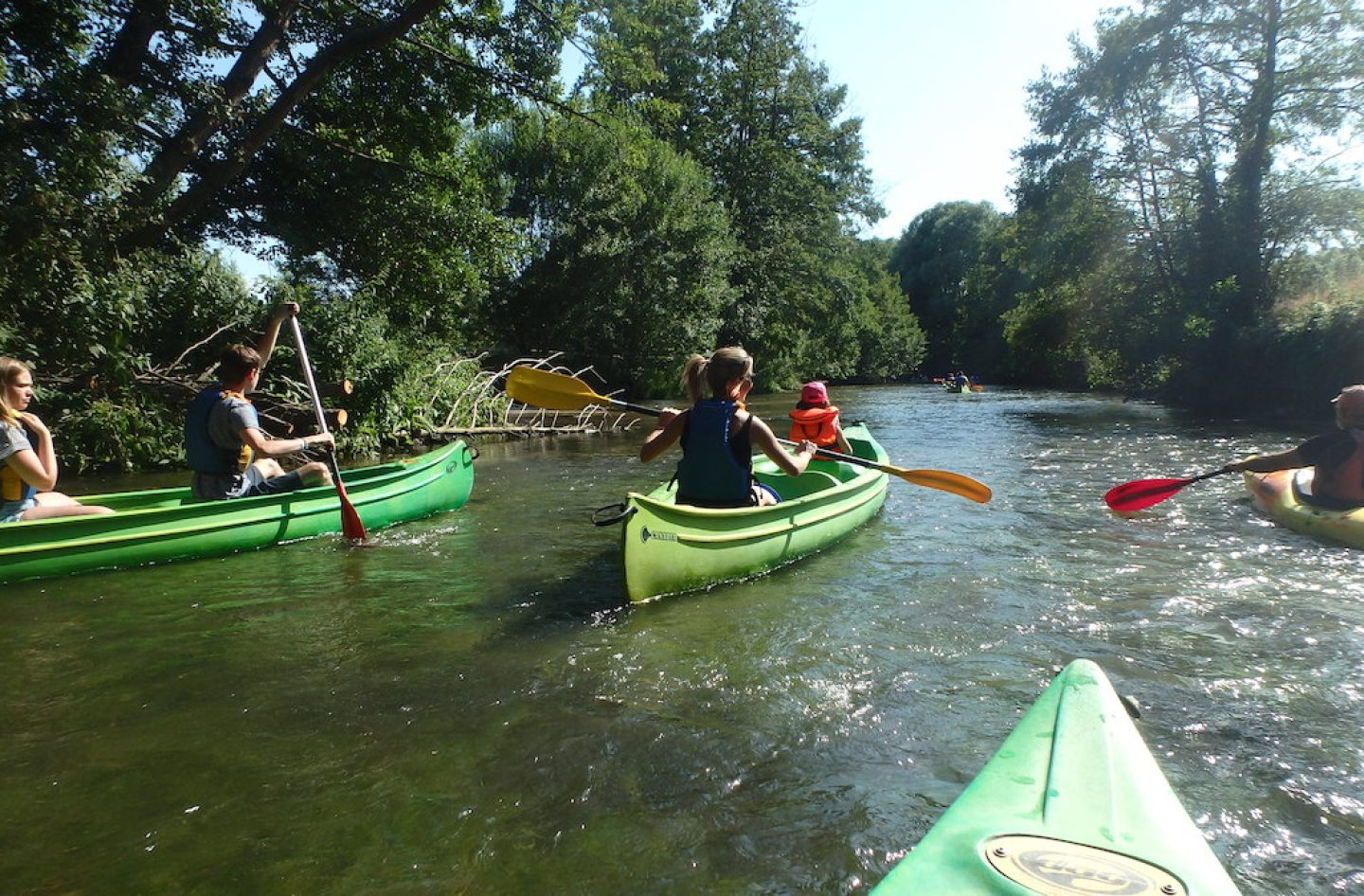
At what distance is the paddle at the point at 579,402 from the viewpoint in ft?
21.0

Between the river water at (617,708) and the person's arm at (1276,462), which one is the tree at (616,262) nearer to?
the river water at (617,708)

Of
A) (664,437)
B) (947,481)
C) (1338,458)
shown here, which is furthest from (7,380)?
(1338,458)

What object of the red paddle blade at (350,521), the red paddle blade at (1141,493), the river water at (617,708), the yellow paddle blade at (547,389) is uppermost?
the yellow paddle blade at (547,389)

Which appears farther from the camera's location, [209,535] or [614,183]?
[614,183]

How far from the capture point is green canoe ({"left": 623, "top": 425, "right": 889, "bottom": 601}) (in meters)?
4.54

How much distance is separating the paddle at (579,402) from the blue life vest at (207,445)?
220 cm

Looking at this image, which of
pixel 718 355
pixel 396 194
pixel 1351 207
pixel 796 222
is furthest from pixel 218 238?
pixel 1351 207

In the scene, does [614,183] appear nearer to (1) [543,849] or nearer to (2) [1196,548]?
(2) [1196,548]

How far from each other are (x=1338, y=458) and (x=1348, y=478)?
18 cm

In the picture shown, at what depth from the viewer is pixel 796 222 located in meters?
30.3

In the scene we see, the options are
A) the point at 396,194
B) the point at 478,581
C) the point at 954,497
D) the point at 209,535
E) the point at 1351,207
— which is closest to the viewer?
the point at 478,581

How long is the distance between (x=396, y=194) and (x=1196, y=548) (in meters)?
12.0

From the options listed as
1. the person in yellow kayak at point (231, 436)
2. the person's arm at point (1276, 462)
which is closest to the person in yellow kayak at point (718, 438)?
the person in yellow kayak at point (231, 436)

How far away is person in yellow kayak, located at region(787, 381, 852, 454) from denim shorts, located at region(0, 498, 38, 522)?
6125 mm
